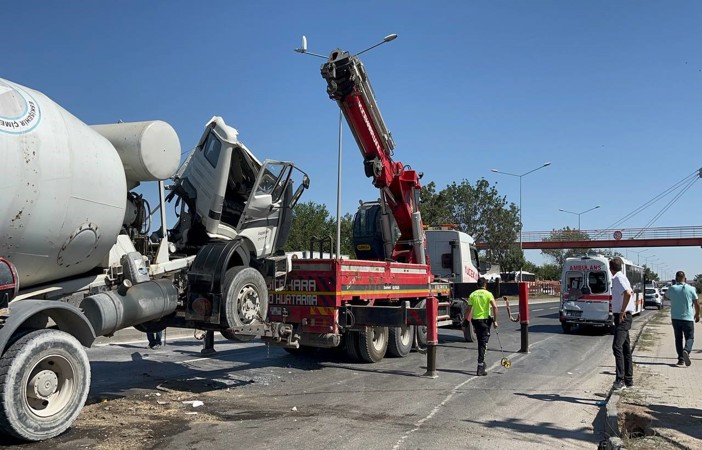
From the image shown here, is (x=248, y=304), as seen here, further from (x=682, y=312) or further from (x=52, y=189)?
(x=682, y=312)

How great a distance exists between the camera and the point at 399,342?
12.3m

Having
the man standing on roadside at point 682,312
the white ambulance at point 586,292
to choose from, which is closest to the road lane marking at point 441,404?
the man standing on roadside at point 682,312

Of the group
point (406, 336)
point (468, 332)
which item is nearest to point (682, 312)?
point (468, 332)

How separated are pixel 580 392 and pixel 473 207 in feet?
124

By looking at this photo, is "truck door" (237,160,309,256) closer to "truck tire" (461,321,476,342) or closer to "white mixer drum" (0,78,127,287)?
"white mixer drum" (0,78,127,287)

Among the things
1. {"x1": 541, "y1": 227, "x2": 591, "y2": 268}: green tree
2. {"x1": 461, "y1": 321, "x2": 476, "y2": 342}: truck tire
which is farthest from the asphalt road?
{"x1": 541, "y1": 227, "x2": 591, "y2": 268}: green tree

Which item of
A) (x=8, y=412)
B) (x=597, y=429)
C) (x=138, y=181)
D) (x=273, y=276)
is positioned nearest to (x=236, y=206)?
(x=273, y=276)

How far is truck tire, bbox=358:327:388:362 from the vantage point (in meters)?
11.2

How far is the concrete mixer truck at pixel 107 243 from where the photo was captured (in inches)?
212

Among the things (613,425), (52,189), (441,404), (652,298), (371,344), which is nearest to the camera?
(52,189)

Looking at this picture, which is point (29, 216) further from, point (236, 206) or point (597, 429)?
point (597, 429)

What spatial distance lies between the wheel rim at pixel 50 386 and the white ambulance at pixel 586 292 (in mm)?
16959

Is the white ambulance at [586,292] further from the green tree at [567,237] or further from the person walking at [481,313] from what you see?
the green tree at [567,237]

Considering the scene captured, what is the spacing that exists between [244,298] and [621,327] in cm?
556
